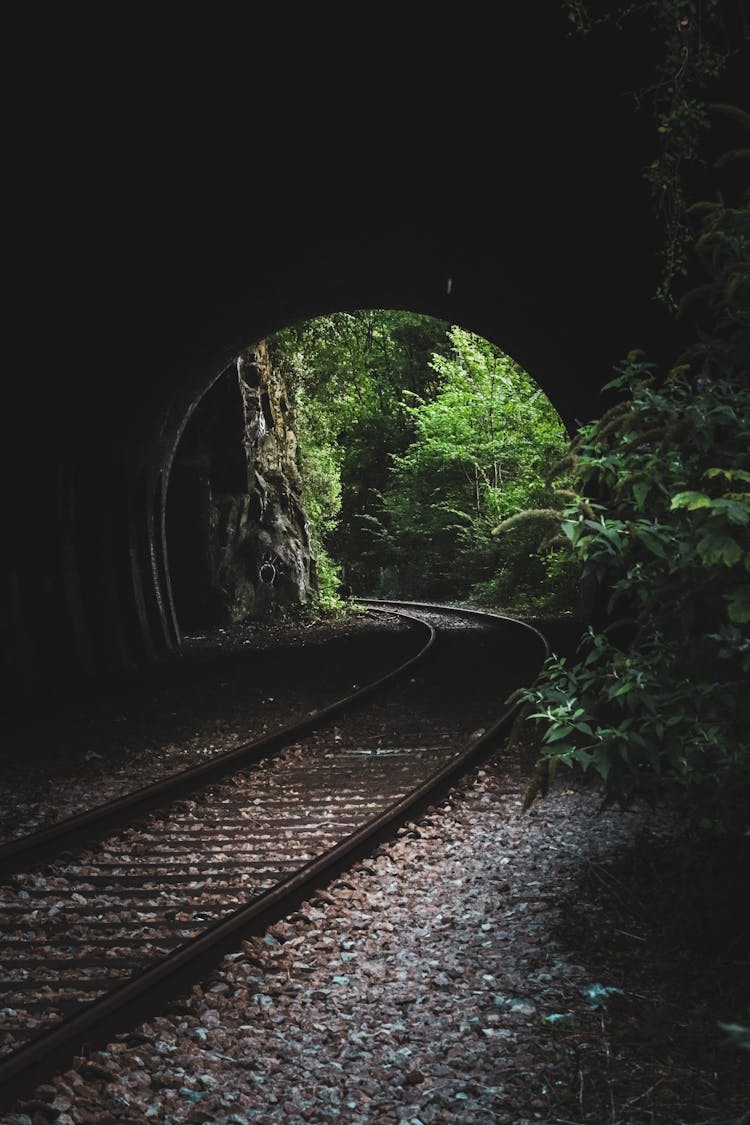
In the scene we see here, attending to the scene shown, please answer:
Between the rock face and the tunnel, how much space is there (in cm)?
223

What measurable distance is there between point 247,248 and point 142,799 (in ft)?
22.6

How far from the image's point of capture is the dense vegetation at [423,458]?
72.5 feet

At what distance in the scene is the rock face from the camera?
17.5m

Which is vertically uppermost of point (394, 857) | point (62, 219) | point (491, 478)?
point (62, 219)

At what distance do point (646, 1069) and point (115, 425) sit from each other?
451 inches

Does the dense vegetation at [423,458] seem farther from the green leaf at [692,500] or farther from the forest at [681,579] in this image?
the green leaf at [692,500]

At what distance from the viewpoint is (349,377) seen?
22094 millimetres

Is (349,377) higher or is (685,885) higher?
(349,377)

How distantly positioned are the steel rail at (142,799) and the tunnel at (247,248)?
412 cm

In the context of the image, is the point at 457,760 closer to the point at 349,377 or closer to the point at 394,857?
the point at 394,857

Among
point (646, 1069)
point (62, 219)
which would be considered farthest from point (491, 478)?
point (646, 1069)

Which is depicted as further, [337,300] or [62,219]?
[337,300]

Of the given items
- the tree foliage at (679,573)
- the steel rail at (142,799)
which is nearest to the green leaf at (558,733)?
the tree foliage at (679,573)

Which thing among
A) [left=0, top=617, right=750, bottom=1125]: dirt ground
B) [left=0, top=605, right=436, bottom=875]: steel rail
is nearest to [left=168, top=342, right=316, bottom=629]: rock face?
[left=0, top=605, right=436, bottom=875]: steel rail
